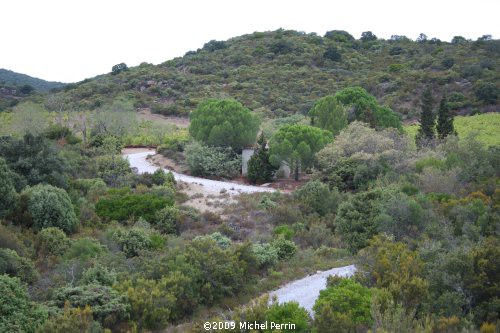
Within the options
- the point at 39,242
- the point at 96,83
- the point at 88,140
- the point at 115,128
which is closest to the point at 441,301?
the point at 39,242

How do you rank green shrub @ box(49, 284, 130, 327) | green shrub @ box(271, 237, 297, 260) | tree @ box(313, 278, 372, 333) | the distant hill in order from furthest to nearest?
the distant hill < green shrub @ box(271, 237, 297, 260) < green shrub @ box(49, 284, 130, 327) < tree @ box(313, 278, 372, 333)

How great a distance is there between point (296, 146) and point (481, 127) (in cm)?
1639

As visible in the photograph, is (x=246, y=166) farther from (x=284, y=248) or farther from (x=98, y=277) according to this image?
(x=98, y=277)

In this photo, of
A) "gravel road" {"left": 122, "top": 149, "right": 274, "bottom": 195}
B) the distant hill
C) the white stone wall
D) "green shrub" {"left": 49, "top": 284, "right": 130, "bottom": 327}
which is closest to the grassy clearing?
the white stone wall

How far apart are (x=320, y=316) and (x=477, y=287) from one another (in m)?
2.94

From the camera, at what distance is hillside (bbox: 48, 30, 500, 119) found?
53062 mm

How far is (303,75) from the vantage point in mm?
65438

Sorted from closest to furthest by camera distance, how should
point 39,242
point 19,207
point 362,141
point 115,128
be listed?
1. point 39,242
2. point 19,207
3. point 362,141
4. point 115,128

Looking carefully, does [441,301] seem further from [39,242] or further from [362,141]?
[362,141]

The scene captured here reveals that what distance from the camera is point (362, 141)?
25.5 m

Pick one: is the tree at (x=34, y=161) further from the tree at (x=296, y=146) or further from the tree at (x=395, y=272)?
the tree at (x=395, y=272)

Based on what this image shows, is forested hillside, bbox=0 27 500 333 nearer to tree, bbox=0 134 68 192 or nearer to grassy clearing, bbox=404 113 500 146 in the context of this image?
tree, bbox=0 134 68 192

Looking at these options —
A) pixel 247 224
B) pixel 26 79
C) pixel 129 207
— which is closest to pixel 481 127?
pixel 247 224

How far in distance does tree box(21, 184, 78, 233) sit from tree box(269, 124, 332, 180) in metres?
12.1
